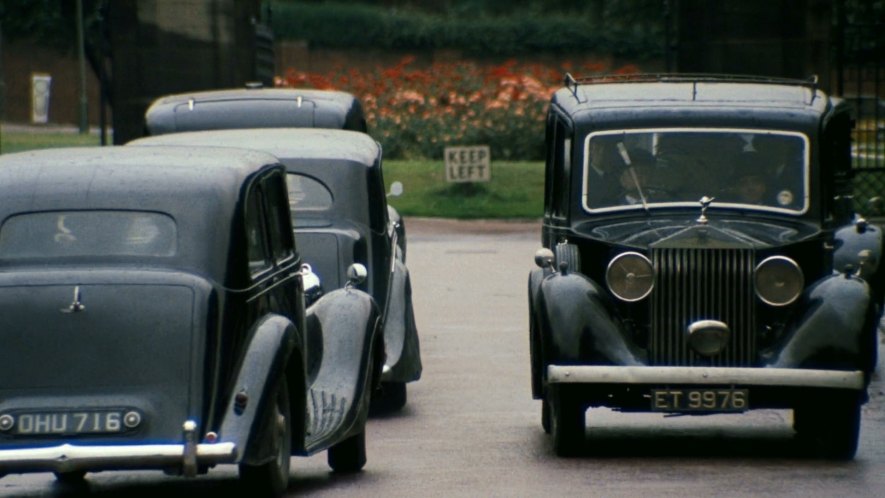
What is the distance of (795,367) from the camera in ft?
34.1

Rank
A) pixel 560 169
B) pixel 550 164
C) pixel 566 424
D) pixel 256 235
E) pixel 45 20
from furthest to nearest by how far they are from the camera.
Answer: pixel 45 20 < pixel 550 164 < pixel 560 169 < pixel 566 424 < pixel 256 235

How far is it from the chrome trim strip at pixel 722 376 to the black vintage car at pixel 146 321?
1.48m

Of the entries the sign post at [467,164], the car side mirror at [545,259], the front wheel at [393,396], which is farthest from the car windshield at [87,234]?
the sign post at [467,164]

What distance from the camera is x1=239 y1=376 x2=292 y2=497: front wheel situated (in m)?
8.76

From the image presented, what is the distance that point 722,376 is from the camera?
10.3 meters

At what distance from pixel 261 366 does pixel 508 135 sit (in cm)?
2801

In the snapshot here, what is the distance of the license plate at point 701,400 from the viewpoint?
1030 cm

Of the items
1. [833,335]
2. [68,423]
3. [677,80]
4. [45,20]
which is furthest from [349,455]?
[45,20]

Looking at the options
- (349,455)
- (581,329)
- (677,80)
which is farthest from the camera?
(677,80)

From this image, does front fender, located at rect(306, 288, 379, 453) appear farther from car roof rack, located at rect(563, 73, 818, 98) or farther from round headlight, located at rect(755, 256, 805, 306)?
car roof rack, located at rect(563, 73, 818, 98)

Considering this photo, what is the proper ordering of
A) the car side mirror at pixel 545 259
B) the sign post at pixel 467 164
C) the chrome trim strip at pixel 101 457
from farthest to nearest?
1. the sign post at pixel 467 164
2. the car side mirror at pixel 545 259
3. the chrome trim strip at pixel 101 457

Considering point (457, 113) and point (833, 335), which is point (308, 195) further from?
point (457, 113)

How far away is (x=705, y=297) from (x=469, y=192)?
22.5m

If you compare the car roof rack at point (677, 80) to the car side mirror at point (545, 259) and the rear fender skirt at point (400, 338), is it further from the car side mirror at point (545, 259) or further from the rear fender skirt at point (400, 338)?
the rear fender skirt at point (400, 338)
